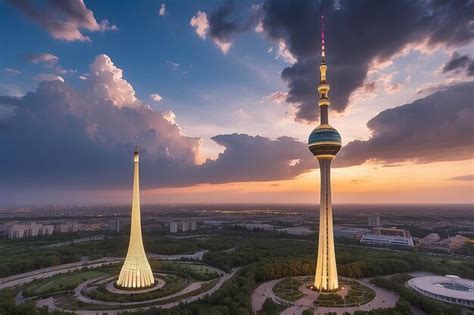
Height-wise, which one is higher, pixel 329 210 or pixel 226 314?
pixel 329 210

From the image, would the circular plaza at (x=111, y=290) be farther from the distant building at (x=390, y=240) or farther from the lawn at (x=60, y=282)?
the distant building at (x=390, y=240)

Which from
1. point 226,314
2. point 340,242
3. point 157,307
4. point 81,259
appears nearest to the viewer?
point 226,314

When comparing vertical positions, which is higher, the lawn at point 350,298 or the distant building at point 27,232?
the distant building at point 27,232

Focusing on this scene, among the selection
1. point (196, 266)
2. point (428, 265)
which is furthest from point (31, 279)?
point (428, 265)

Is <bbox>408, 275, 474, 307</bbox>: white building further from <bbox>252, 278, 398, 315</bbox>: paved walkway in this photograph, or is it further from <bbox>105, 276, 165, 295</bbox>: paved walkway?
<bbox>105, 276, 165, 295</bbox>: paved walkway

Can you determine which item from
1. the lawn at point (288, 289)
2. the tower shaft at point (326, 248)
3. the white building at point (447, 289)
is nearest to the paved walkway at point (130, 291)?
the lawn at point (288, 289)

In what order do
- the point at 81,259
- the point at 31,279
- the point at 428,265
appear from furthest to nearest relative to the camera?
the point at 81,259
the point at 428,265
the point at 31,279

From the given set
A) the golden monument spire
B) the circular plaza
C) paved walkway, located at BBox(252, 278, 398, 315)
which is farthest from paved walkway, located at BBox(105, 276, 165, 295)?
paved walkway, located at BBox(252, 278, 398, 315)

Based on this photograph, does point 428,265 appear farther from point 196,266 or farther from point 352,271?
point 196,266
